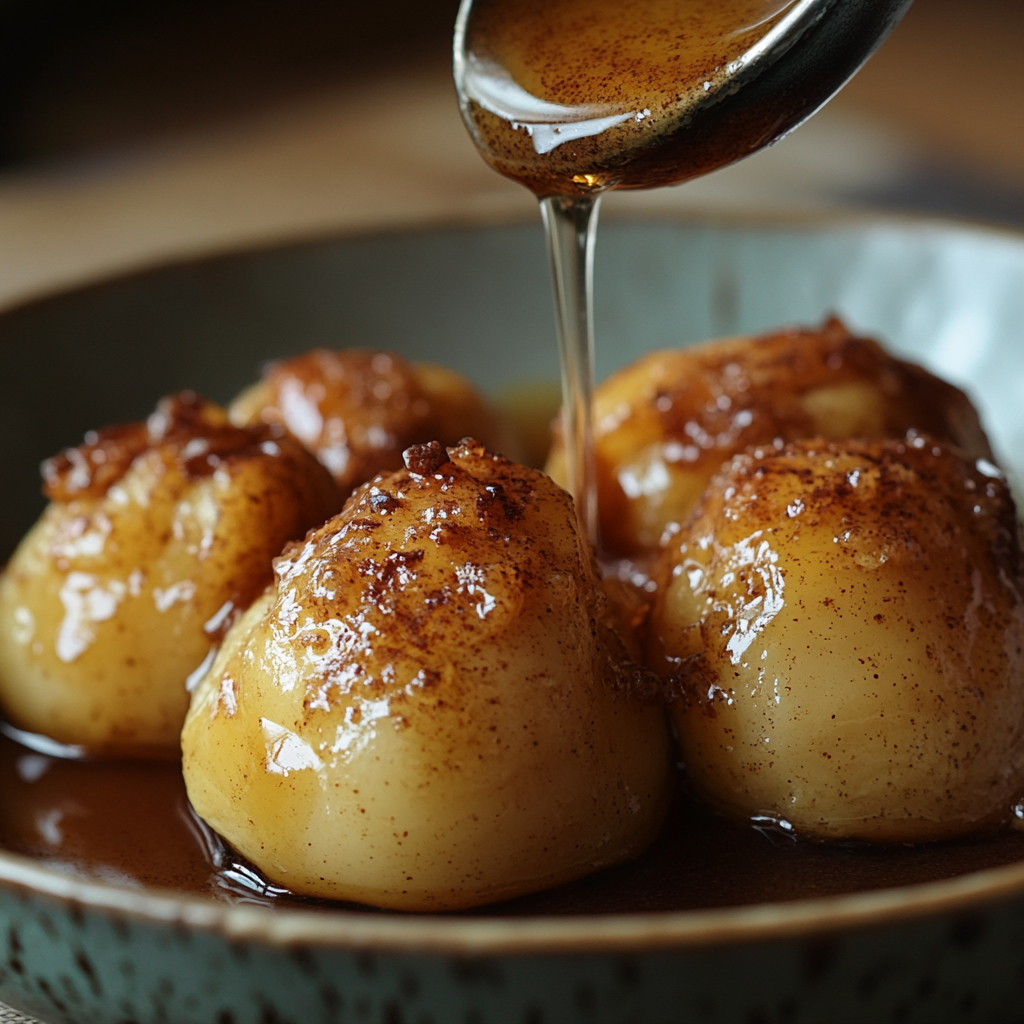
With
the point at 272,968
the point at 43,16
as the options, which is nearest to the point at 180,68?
the point at 43,16

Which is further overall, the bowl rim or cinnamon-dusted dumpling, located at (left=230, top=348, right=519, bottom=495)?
cinnamon-dusted dumpling, located at (left=230, top=348, right=519, bottom=495)

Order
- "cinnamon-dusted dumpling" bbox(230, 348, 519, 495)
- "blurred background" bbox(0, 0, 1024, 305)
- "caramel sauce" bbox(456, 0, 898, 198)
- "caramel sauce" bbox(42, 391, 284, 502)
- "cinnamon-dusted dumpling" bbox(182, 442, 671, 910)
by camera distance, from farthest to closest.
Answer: "blurred background" bbox(0, 0, 1024, 305) → "cinnamon-dusted dumpling" bbox(230, 348, 519, 495) → "caramel sauce" bbox(42, 391, 284, 502) → "caramel sauce" bbox(456, 0, 898, 198) → "cinnamon-dusted dumpling" bbox(182, 442, 671, 910)

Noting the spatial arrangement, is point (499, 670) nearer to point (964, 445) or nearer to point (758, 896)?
point (758, 896)

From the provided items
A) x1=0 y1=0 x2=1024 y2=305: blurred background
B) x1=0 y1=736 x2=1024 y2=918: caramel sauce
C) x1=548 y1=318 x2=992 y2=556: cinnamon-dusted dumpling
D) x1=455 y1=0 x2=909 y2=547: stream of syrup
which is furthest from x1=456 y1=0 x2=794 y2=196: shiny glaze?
x1=0 y1=0 x2=1024 y2=305: blurred background

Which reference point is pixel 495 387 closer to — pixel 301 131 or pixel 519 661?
pixel 519 661

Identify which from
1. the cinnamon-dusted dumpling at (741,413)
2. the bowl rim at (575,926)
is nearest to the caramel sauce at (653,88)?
the cinnamon-dusted dumpling at (741,413)

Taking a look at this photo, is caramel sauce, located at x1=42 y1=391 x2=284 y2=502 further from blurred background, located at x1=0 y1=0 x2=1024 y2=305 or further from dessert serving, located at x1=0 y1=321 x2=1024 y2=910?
blurred background, located at x1=0 y1=0 x2=1024 y2=305

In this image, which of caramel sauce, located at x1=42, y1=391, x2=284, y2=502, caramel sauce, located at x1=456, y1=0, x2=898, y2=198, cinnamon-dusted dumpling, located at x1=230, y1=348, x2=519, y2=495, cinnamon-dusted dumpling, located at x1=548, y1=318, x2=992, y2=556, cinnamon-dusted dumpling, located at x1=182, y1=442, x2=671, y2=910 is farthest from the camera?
cinnamon-dusted dumpling, located at x1=230, y1=348, x2=519, y2=495
